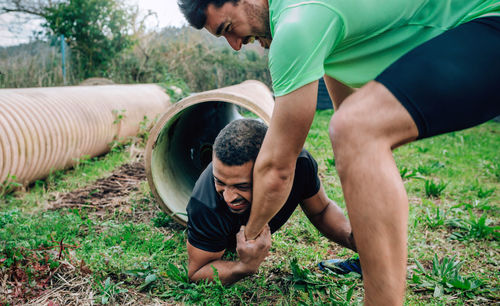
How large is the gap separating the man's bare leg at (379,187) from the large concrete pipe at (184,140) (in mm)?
1482

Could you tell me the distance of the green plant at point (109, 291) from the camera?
1.93m

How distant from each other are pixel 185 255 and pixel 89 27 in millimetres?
9549

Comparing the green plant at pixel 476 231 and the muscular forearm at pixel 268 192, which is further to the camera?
the green plant at pixel 476 231

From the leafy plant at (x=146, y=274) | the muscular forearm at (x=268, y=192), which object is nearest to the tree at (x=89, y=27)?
the leafy plant at (x=146, y=274)

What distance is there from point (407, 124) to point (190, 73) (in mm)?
11310

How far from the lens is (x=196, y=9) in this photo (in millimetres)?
1824

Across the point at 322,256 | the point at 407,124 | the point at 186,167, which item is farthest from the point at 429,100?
the point at 186,167

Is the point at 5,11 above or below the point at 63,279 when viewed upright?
above

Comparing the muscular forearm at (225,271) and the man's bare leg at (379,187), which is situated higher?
the man's bare leg at (379,187)

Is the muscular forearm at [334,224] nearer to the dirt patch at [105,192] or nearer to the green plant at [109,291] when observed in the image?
the green plant at [109,291]

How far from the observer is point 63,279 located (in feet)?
6.70

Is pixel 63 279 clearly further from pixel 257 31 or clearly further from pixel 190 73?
pixel 190 73

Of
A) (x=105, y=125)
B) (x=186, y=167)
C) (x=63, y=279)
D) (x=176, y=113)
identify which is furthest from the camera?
(x=105, y=125)

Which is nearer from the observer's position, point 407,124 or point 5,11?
point 407,124
